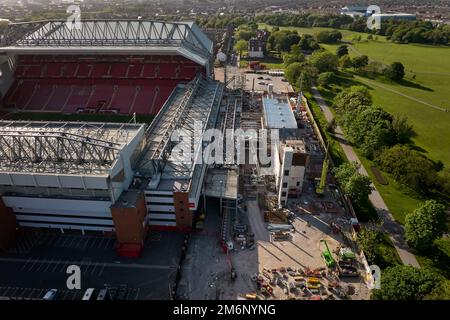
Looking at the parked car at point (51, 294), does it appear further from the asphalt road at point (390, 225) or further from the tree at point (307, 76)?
the tree at point (307, 76)

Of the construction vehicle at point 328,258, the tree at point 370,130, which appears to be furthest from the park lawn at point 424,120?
the construction vehicle at point 328,258

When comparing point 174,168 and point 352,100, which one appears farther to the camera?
point 352,100

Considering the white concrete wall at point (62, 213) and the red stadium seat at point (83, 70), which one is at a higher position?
the red stadium seat at point (83, 70)

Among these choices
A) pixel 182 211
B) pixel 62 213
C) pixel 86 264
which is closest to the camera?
pixel 86 264

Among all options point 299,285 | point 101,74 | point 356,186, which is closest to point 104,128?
point 299,285

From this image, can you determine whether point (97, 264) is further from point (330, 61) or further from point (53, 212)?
point (330, 61)

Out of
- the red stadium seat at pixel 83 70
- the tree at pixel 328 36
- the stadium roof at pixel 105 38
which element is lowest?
the red stadium seat at pixel 83 70

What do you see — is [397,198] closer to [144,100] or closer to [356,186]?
[356,186]
